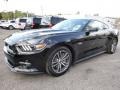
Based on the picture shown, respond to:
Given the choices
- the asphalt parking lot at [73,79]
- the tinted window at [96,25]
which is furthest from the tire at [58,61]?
the tinted window at [96,25]

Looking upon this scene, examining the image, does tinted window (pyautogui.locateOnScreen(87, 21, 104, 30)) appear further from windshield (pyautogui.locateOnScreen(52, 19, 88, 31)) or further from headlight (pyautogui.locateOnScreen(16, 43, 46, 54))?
headlight (pyautogui.locateOnScreen(16, 43, 46, 54))

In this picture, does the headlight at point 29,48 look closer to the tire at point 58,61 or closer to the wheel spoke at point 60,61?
the tire at point 58,61

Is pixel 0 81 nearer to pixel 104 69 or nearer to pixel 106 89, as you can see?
pixel 106 89

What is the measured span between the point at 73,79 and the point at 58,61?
1.83 feet

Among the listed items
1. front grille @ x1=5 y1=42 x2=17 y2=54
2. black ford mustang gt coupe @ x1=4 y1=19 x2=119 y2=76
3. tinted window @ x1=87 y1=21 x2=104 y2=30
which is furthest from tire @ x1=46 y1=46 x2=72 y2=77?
tinted window @ x1=87 y1=21 x2=104 y2=30

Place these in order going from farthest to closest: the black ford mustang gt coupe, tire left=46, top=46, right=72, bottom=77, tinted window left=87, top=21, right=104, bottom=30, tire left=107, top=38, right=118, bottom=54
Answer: tire left=107, top=38, right=118, bottom=54 < tinted window left=87, top=21, right=104, bottom=30 < tire left=46, top=46, right=72, bottom=77 < the black ford mustang gt coupe

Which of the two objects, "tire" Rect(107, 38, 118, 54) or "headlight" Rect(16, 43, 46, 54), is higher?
"headlight" Rect(16, 43, 46, 54)

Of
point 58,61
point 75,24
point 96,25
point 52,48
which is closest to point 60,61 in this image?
point 58,61

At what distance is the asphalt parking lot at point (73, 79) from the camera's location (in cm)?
342

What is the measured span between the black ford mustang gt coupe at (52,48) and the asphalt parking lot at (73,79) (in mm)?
253

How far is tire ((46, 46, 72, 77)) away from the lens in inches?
146

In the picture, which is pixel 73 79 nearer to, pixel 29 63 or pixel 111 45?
pixel 29 63

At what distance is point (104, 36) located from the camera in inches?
210

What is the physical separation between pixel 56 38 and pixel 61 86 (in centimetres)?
110
